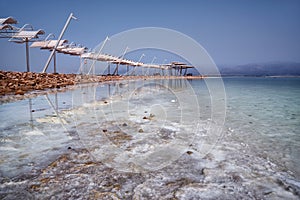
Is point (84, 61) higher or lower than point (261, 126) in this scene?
higher

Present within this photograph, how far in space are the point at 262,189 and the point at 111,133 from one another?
2.24 meters

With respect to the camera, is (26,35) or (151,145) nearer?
(151,145)

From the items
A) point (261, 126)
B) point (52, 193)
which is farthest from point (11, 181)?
point (261, 126)

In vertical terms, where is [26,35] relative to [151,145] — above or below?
above

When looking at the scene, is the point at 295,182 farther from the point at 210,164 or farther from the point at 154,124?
the point at 154,124

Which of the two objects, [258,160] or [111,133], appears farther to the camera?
[111,133]

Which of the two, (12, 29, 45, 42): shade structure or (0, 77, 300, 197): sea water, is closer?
(0, 77, 300, 197): sea water

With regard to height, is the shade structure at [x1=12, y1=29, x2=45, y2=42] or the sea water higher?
the shade structure at [x1=12, y1=29, x2=45, y2=42]

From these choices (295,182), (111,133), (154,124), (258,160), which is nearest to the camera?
(295,182)

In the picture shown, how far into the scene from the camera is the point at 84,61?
32.0 m

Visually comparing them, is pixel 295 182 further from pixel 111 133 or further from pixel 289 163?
pixel 111 133

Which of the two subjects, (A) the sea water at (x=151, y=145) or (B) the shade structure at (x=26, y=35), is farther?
(B) the shade structure at (x=26, y=35)

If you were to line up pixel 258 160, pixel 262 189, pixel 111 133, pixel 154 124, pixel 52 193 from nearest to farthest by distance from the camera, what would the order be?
pixel 52 193 < pixel 262 189 < pixel 258 160 < pixel 111 133 < pixel 154 124

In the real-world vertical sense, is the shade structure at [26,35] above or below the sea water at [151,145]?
above
